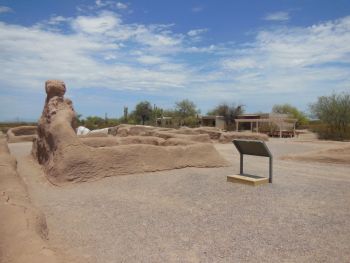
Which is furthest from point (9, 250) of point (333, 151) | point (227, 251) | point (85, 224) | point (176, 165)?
point (333, 151)

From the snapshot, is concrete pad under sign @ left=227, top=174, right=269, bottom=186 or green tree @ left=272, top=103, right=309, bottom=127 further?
green tree @ left=272, top=103, right=309, bottom=127

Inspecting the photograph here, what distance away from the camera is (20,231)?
3.63m

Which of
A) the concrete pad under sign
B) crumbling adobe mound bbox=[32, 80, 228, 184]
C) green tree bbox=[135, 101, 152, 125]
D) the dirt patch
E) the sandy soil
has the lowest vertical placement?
the sandy soil

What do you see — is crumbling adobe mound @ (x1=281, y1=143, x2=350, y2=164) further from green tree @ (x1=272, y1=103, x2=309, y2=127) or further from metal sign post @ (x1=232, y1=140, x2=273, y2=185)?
green tree @ (x1=272, y1=103, x2=309, y2=127)

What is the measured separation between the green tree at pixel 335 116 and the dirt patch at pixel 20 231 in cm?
2579

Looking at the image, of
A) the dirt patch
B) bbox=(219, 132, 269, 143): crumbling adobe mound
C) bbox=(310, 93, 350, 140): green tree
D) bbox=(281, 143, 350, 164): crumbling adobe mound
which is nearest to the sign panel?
bbox=(281, 143, 350, 164): crumbling adobe mound

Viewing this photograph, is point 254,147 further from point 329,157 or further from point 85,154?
point 329,157

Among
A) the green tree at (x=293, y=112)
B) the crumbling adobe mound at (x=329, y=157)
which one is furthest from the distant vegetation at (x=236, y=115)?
the crumbling adobe mound at (x=329, y=157)

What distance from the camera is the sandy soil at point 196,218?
4.06 meters

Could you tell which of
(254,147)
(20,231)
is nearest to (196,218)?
(20,231)

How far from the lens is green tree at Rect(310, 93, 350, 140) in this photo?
2709 centimetres

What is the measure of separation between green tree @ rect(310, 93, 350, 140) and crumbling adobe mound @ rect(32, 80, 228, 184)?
19.7 m

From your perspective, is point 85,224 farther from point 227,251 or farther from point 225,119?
point 225,119

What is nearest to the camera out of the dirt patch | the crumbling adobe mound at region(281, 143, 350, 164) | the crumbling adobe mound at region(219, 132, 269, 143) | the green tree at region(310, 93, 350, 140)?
the dirt patch
